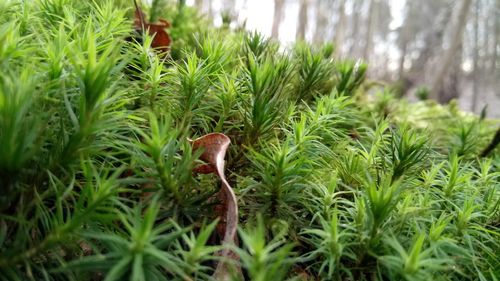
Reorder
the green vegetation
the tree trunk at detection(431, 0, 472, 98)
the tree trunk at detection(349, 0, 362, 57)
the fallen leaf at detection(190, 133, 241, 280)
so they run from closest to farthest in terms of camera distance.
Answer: the green vegetation
the fallen leaf at detection(190, 133, 241, 280)
the tree trunk at detection(431, 0, 472, 98)
the tree trunk at detection(349, 0, 362, 57)

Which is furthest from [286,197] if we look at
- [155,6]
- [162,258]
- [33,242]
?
[155,6]

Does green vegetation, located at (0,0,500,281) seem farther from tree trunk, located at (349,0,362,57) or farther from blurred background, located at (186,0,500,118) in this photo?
tree trunk, located at (349,0,362,57)

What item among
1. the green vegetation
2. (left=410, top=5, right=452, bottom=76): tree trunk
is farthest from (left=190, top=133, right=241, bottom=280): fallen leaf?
(left=410, top=5, right=452, bottom=76): tree trunk

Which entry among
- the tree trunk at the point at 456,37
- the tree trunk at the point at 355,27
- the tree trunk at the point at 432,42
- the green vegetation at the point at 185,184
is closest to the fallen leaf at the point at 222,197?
the green vegetation at the point at 185,184

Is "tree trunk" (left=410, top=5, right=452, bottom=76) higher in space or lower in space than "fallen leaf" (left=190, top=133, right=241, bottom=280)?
higher

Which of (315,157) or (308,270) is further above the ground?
(315,157)

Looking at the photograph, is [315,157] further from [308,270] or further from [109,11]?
[109,11]
